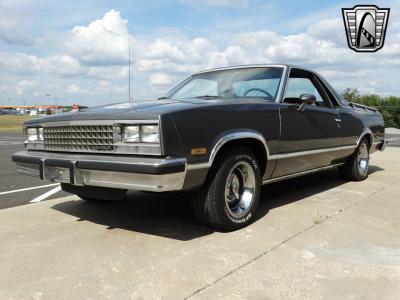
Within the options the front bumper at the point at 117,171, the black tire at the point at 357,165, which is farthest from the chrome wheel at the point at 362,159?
the front bumper at the point at 117,171

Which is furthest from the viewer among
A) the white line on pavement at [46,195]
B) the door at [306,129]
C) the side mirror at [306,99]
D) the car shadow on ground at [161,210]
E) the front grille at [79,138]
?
the white line on pavement at [46,195]

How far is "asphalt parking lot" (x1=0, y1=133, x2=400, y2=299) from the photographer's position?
2.62 metres

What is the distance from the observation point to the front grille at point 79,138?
348 cm

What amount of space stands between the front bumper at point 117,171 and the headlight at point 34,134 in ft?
1.47

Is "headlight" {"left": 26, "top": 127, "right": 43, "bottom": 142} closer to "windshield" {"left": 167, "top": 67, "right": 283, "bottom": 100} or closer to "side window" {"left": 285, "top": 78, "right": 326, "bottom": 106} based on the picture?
"windshield" {"left": 167, "top": 67, "right": 283, "bottom": 100}

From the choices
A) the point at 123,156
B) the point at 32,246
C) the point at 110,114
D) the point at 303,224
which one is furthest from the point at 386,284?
the point at 32,246

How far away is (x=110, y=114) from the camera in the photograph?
3.49 meters

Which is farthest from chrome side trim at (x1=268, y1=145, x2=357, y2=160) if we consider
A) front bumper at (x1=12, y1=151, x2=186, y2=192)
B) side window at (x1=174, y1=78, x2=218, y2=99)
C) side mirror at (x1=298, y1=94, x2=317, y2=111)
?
front bumper at (x1=12, y1=151, x2=186, y2=192)

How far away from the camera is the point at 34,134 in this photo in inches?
170

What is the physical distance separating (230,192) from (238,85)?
1.37 m

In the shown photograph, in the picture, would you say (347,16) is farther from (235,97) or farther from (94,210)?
(94,210)

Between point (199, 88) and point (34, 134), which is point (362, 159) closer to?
point (199, 88)

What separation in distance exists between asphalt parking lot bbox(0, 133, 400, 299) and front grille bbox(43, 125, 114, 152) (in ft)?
2.46

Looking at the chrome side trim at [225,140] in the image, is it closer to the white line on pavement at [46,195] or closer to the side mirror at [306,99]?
the side mirror at [306,99]
